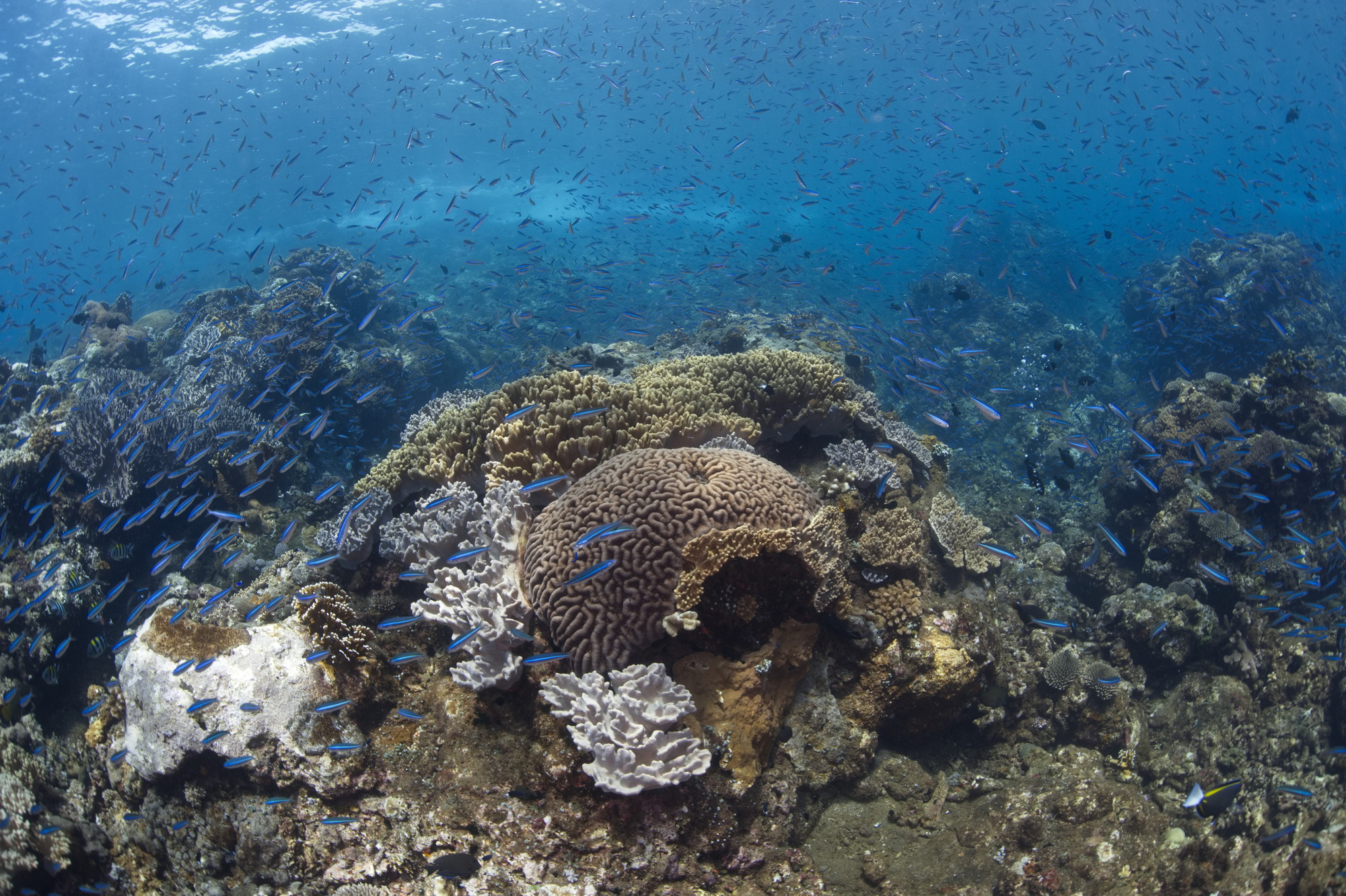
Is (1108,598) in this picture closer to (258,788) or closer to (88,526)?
(258,788)

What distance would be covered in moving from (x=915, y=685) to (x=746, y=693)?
5.67 feet

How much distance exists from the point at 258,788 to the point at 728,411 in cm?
550

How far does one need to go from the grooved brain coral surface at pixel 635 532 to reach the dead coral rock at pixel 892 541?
0.72m

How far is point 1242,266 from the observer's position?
21.6 meters

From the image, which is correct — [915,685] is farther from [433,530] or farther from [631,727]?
[433,530]

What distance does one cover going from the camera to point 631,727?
3.50 meters

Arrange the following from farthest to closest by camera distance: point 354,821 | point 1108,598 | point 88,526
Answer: point 88,526 < point 1108,598 < point 354,821

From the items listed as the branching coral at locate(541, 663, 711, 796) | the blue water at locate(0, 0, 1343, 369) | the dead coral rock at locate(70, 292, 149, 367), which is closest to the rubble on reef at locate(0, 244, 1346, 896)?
the branching coral at locate(541, 663, 711, 796)

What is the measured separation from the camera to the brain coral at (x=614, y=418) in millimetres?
5613

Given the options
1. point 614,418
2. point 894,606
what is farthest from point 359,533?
point 894,606

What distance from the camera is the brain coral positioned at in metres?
5.61

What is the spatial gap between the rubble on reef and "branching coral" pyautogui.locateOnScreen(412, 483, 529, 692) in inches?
1.1

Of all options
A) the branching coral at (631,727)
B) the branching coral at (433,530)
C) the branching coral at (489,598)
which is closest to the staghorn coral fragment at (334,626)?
the branching coral at (489,598)

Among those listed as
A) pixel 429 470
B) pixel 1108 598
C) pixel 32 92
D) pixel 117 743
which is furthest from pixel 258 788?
pixel 32 92
